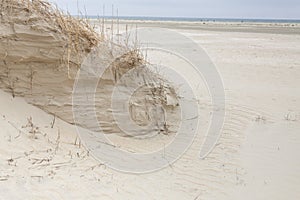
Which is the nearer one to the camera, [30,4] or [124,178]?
[124,178]

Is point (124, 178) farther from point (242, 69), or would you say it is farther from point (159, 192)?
point (242, 69)

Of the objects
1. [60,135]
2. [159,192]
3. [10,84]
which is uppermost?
[10,84]

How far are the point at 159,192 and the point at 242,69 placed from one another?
10.1 m

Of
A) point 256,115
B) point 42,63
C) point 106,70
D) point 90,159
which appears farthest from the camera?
point 256,115

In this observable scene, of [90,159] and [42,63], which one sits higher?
[42,63]

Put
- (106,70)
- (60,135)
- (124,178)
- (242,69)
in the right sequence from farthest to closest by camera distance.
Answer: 1. (242,69)
2. (106,70)
3. (60,135)
4. (124,178)

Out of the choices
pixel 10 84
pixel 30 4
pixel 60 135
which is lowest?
pixel 60 135

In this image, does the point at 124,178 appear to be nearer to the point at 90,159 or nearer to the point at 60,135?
the point at 90,159

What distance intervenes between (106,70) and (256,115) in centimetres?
318

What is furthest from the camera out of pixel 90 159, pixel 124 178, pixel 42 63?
pixel 42 63

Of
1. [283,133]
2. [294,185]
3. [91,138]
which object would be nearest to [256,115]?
[283,133]

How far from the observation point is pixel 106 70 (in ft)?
19.3

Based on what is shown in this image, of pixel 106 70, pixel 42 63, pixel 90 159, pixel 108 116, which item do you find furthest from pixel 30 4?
pixel 90 159

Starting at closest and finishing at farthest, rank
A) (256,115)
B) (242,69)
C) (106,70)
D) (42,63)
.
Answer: (42,63)
(106,70)
(256,115)
(242,69)
